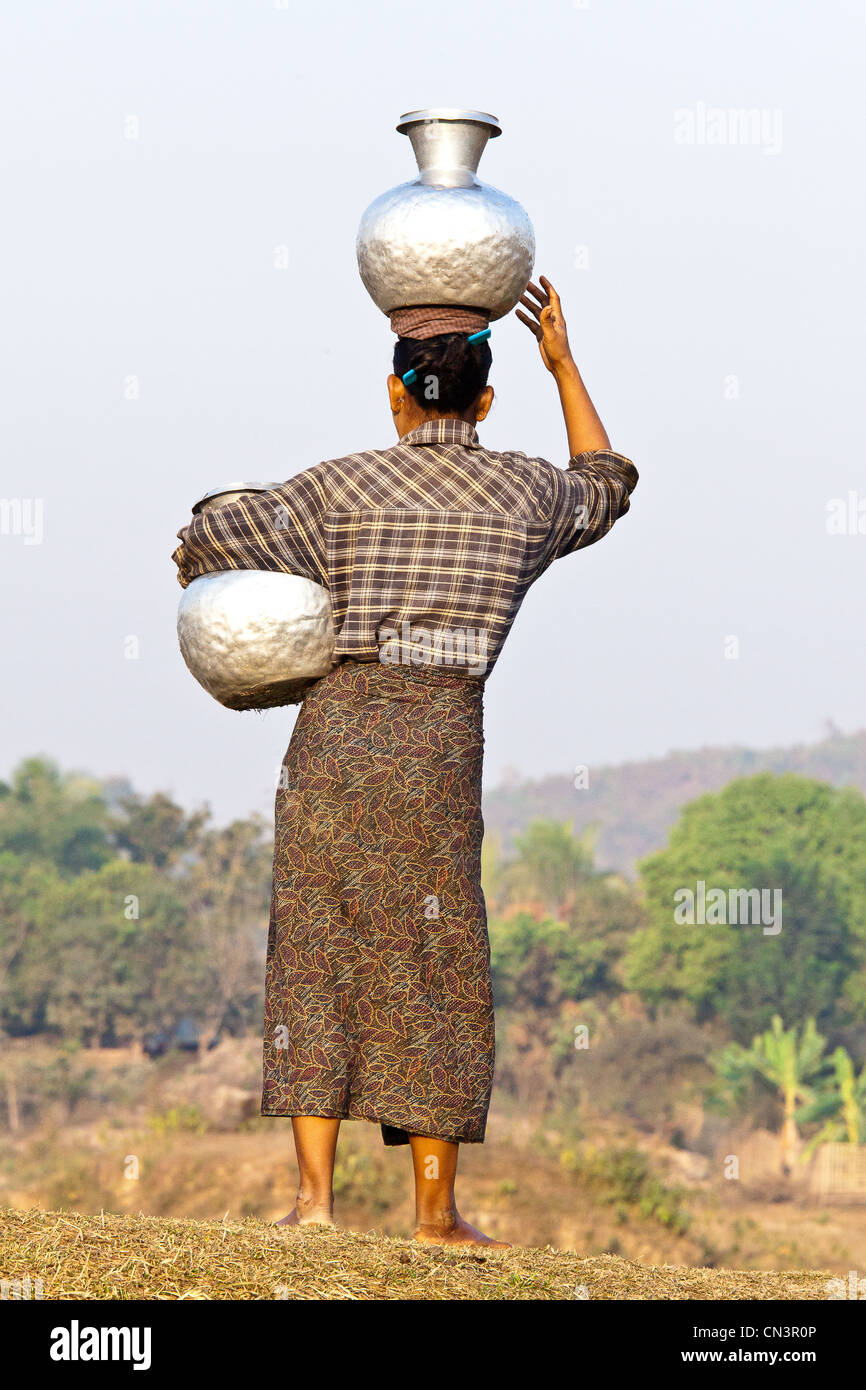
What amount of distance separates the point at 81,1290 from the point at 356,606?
5.47 ft

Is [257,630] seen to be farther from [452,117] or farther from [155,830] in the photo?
[155,830]

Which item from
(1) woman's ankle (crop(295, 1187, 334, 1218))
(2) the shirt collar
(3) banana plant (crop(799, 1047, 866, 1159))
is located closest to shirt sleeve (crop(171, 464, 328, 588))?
(2) the shirt collar

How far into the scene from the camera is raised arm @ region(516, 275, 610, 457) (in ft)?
14.6

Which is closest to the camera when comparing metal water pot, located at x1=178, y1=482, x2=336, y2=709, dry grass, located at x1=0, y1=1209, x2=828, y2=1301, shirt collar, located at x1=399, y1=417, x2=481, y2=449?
dry grass, located at x1=0, y1=1209, x2=828, y2=1301

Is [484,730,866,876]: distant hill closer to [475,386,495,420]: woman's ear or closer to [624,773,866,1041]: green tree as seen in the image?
[624,773,866,1041]: green tree

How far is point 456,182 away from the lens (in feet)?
14.0

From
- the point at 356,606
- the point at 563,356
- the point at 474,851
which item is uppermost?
the point at 563,356

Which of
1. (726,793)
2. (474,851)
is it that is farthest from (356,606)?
(726,793)

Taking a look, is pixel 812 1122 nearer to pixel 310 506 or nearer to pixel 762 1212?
pixel 762 1212

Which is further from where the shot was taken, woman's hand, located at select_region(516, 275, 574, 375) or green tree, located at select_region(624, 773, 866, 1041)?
green tree, located at select_region(624, 773, 866, 1041)

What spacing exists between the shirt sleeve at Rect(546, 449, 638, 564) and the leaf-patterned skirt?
50cm

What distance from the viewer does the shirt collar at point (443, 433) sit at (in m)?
4.13

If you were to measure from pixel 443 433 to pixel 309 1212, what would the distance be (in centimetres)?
188

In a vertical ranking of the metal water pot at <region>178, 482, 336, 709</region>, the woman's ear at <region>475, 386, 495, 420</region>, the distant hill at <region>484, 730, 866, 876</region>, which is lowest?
the metal water pot at <region>178, 482, 336, 709</region>
